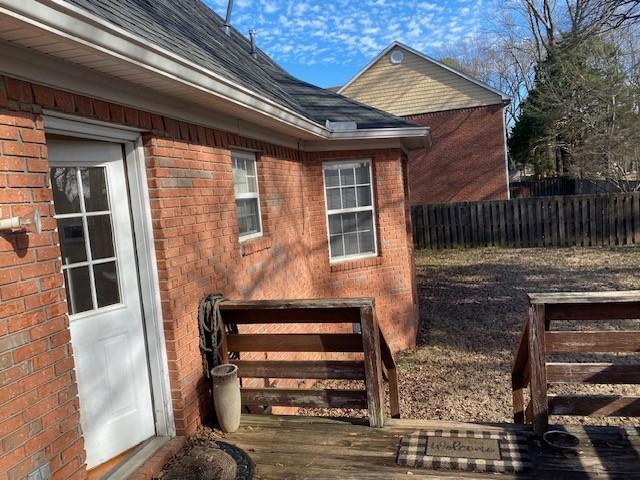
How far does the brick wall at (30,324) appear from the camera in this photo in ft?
7.91

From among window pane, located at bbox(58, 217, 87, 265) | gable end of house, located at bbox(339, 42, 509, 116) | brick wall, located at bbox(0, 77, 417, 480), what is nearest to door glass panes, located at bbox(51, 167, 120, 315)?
window pane, located at bbox(58, 217, 87, 265)

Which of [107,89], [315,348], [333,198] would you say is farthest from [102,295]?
[333,198]

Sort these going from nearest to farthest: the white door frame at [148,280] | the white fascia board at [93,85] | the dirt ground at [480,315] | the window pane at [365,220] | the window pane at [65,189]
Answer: the white fascia board at [93,85], the window pane at [65,189], the white door frame at [148,280], the dirt ground at [480,315], the window pane at [365,220]

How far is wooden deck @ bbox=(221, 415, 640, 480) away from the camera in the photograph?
3164 mm

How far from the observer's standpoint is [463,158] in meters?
21.0

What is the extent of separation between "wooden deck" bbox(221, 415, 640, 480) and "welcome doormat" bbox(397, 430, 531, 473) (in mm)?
55

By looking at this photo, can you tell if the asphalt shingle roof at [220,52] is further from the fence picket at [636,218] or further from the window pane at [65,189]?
the fence picket at [636,218]

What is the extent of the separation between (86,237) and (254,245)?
253 cm

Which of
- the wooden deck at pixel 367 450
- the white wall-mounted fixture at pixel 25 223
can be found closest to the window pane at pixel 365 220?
the wooden deck at pixel 367 450

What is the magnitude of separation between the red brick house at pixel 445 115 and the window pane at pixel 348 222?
45.9ft

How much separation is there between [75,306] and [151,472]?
48.9 inches

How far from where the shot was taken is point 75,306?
3.24 metres

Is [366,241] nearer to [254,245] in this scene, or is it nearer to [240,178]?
[254,245]

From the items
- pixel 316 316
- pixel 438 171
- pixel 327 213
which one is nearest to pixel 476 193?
pixel 438 171
